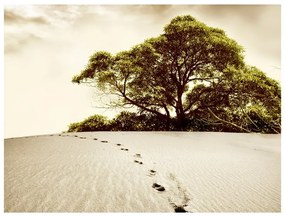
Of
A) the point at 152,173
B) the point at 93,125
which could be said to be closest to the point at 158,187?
the point at 152,173

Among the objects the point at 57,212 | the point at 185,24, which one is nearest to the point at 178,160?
the point at 57,212

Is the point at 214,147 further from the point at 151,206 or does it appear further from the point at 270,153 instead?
the point at 151,206

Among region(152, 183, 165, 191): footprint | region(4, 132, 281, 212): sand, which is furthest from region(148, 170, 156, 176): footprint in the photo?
region(152, 183, 165, 191): footprint

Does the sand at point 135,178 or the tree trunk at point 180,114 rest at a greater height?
the tree trunk at point 180,114

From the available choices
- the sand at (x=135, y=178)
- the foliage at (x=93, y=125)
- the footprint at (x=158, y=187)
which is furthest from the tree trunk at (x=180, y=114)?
the footprint at (x=158, y=187)

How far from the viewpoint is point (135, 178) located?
2.29m

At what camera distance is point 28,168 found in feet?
8.18

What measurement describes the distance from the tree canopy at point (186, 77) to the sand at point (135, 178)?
3110mm

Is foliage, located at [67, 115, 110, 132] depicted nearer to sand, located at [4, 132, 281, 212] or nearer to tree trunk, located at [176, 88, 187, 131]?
tree trunk, located at [176, 88, 187, 131]

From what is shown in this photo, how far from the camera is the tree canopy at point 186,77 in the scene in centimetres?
655

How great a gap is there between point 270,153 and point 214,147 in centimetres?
62

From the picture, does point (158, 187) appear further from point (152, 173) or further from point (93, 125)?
point (93, 125)

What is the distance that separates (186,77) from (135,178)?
208 inches

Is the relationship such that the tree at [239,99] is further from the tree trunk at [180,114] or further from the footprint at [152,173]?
the footprint at [152,173]
